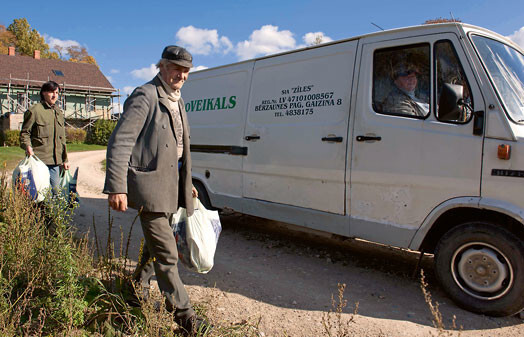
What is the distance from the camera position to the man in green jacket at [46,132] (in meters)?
4.96

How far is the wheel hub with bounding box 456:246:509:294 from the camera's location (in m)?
3.46

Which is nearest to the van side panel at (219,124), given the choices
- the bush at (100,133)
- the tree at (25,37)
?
the bush at (100,133)

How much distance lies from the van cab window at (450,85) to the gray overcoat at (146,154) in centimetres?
240

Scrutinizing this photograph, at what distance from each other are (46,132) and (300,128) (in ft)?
10.5

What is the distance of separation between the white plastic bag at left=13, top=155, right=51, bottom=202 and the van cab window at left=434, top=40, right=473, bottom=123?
4.37m

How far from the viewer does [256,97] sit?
5.50 meters

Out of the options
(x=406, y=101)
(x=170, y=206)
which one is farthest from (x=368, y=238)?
(x=170, y=206)

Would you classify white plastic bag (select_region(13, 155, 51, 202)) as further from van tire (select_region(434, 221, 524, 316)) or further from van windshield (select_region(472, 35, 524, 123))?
van windshield (select_region(472, 35, 524, 123))

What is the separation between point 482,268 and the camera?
140 inches

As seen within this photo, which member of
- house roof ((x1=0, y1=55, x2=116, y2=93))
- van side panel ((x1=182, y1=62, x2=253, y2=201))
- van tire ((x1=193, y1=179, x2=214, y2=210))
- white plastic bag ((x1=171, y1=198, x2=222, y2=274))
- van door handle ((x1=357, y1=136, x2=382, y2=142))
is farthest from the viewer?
house roof ((x1=0, y1=55, x2=116, y2=93))

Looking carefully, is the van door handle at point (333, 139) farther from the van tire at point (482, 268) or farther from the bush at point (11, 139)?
the bush at point (11, 139)

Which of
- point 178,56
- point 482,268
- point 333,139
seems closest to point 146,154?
point 178,56

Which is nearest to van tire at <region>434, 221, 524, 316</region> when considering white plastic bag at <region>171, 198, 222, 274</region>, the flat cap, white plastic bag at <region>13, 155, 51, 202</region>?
white plastic bag at <region>171, 198, 222, 274</region>

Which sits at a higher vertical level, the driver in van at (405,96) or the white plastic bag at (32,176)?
the driver in van at (405,96)
